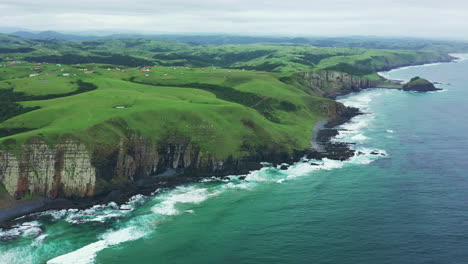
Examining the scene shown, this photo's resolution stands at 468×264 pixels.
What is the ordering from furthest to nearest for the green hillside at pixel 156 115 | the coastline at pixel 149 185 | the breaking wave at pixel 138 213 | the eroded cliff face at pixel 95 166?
the green hillside at pixel 156 115
the eroded cliff face at pixel 95 166
the coastline at pixel 149 185
the breaking wave at pixel 138 213

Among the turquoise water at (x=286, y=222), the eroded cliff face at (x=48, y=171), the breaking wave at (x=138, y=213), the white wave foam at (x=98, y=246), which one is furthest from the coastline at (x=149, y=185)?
the white wave foam at (x=98, y=246)

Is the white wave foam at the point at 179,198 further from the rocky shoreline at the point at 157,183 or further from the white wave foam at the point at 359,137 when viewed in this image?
the white wave foam at the point at 359,137

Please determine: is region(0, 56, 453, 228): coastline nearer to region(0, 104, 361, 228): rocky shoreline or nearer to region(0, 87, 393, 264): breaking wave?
region(0, 104, 361, 228): rocky shoreline

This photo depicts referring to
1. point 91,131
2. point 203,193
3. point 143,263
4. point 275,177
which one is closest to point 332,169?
point 275,177

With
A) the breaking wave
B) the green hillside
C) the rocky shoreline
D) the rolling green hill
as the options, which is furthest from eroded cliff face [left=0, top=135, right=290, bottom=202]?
the breaking wave

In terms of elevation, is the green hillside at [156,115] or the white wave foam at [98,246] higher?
the green hillside at [156,115]

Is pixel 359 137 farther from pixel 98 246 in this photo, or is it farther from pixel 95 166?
pixel 98 246
